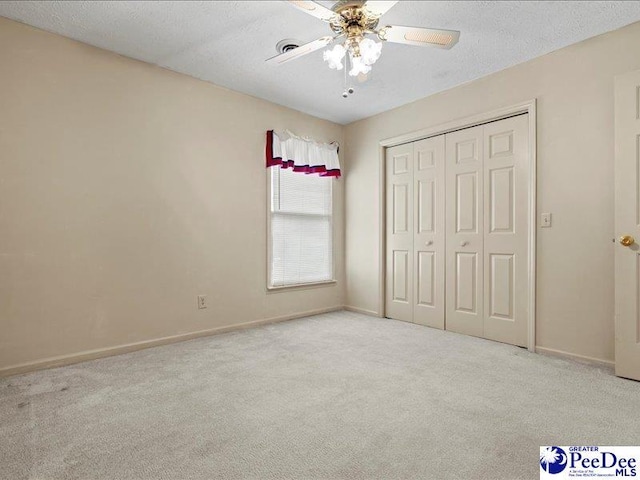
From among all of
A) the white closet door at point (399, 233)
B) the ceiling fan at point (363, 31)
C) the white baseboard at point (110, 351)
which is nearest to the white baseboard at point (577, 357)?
the white closet door at point (399, 233)

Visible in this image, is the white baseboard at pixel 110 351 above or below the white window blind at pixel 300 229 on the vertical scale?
below

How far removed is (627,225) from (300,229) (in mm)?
2954

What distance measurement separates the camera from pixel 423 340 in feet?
10.8

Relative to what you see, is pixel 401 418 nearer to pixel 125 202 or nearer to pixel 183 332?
pixel 183 332

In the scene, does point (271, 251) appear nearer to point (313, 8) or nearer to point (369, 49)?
point (369, 49)

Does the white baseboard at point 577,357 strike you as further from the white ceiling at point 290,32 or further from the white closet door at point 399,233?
the white ceiling at point 290,32

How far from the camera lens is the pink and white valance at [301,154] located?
12.7 feet

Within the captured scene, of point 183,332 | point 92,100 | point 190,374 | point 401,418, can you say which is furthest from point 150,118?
point 401,418

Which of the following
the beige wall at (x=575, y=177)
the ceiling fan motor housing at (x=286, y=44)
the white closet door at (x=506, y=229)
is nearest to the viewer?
the beige wall at (x=575, y=177)

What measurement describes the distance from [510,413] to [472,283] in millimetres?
1717

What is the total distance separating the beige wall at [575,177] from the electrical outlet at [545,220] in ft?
0.12

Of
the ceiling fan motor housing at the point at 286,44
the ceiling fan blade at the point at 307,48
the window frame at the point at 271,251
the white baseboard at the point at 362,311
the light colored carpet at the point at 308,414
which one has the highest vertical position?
the ceiling fan motor housing at the point at 286,44

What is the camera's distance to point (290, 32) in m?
2.61

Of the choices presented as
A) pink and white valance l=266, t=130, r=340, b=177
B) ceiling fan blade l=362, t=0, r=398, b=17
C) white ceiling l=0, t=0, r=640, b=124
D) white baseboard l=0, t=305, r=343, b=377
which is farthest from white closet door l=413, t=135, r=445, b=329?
ceiling fan blade l=362, t=0, r=398, b=17
